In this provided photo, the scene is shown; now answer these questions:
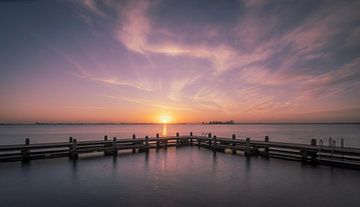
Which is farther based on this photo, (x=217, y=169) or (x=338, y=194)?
(x=217, y=169)

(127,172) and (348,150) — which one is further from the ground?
Result: (348,150)

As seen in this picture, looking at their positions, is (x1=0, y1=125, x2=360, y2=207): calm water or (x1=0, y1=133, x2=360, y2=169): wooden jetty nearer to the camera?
(x1=0, y1=125, x2=360, y2=207): calm water

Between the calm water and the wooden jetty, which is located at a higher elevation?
the wooden jetty

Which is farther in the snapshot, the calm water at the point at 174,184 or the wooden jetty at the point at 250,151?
the wooden jetty at the point at 250,151

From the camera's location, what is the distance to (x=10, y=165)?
1753 centimetres

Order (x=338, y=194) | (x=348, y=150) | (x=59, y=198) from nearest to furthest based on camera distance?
(x=59, y=198)
(x=338, y=194)
(x=348, y=150)

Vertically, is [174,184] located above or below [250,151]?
below

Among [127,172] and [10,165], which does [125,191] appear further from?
[10,165]

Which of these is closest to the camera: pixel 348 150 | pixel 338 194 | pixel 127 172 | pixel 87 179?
pixel 338 194

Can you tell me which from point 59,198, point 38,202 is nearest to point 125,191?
point 59,198

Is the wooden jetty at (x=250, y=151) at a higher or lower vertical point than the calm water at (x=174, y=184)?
higher

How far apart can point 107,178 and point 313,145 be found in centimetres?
1605

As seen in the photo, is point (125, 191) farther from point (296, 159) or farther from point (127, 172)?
point (296, 159)

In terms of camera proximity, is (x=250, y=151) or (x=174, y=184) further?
(x=250, y=151)
